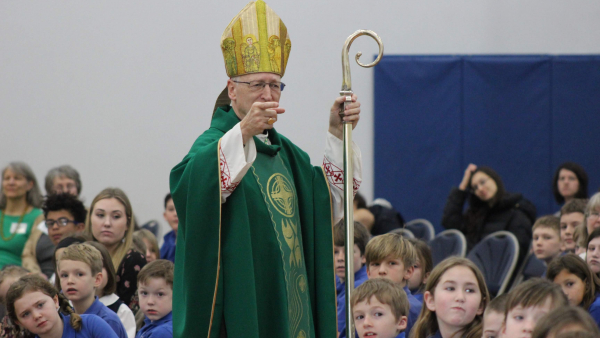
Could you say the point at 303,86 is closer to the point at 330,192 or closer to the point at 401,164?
the point at 401,164

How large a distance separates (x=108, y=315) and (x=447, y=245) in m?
3.18

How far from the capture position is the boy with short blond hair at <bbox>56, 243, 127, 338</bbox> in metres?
4.33

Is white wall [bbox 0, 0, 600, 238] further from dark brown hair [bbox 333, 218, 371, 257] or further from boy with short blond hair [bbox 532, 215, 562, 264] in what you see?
dark brown hair [bbox 333, 218, 371, 257]

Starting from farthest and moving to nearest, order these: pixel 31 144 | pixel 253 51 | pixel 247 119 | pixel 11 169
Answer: pixel 31 144 → pixel 11 169 → pixel 253 51 → pixel 247 119

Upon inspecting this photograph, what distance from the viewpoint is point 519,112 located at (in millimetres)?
9430

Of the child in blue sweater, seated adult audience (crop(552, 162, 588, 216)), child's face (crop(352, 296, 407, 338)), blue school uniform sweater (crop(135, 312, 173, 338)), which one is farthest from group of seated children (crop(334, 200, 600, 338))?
seated adult audience (crop(552, 162, 588, 216))

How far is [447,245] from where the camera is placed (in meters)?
6.56

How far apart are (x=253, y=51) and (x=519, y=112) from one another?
22.8 ft

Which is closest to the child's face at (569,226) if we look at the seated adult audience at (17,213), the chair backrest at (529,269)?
the chair backrest at (529,269)

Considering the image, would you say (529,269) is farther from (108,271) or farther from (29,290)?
(29,290)

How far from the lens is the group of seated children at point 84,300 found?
12.7 ft

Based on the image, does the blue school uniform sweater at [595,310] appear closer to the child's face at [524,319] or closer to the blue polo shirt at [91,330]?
the child's face at [524,319]

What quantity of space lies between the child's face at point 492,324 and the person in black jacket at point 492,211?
13.0 ft

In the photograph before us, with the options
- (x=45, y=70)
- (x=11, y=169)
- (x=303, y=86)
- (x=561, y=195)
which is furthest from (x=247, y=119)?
(x=45, y=70)
